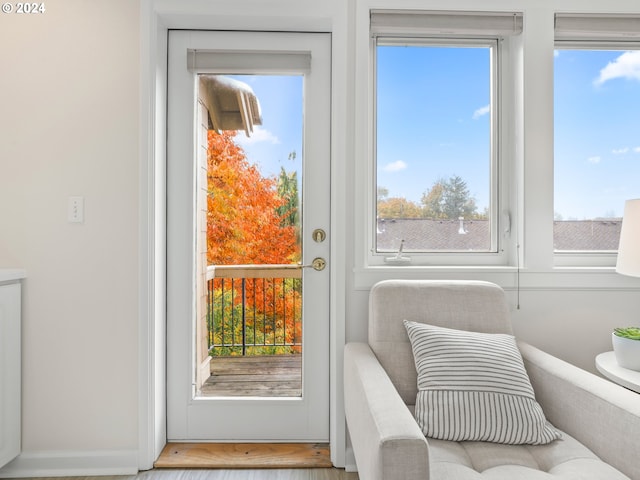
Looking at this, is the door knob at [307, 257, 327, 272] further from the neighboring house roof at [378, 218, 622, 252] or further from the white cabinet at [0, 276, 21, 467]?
the white cabinet at [0, 276, 21, 467]

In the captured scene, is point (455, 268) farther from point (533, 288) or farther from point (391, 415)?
point (391, 415)

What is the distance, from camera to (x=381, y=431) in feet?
3.69

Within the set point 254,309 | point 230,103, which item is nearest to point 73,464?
point 254,309

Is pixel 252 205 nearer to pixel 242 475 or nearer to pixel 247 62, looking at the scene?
pixel 247 62

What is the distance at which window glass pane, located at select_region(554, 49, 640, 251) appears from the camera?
2184mm

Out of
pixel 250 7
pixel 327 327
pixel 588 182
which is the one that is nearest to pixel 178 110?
pixel 250 7

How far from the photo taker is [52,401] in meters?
1.95

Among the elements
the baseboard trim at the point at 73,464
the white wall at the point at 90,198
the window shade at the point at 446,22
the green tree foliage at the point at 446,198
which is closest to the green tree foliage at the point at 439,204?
the green tree foliage at the point at 446,198

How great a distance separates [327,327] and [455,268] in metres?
0.67

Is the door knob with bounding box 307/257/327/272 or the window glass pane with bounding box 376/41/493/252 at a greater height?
the window glass pane with bounding box 376/41/493/252

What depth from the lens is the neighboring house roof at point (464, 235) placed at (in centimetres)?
219

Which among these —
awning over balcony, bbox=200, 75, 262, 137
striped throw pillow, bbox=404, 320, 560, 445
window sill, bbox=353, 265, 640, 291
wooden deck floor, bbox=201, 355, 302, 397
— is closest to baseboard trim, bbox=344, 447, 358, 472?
wooden deck floor, bbox=201, 355, 302, 397

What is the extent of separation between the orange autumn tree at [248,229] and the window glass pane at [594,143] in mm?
1366

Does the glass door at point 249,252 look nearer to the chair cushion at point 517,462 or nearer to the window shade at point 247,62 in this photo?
the window shade at point 247,62
